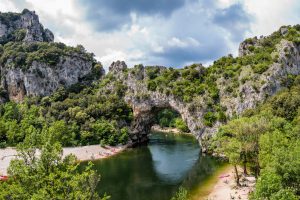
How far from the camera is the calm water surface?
5766cm

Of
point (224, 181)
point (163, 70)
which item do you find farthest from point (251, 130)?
point (163, 70)

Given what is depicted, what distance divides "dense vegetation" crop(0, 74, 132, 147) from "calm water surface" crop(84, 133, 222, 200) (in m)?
12.9

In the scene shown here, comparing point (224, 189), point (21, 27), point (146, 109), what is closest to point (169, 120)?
point (146, 109)

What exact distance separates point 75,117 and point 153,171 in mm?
50367

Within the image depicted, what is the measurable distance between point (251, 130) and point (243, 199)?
501 inches

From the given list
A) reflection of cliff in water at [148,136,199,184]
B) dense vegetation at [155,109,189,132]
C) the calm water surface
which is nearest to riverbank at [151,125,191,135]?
dense vegetation at [155,109,189,132]

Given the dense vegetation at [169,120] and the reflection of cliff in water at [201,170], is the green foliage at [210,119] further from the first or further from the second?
the dense vegetation at [169,120]

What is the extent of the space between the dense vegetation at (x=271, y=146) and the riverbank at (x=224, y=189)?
1.94m

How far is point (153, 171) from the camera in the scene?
74562 millimetres

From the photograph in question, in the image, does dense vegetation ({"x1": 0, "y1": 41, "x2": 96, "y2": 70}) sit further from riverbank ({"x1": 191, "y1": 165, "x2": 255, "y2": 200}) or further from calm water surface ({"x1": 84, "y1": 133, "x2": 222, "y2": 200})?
riverbank ({"x1": 191, "y1": 165, "x2": 255, "y2": 200})

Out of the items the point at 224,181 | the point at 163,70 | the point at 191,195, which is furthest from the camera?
the point at 163,70

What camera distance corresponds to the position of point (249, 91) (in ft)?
308

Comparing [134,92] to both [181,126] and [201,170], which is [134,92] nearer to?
[181,126]

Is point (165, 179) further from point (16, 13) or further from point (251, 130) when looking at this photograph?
point (16, 13)
